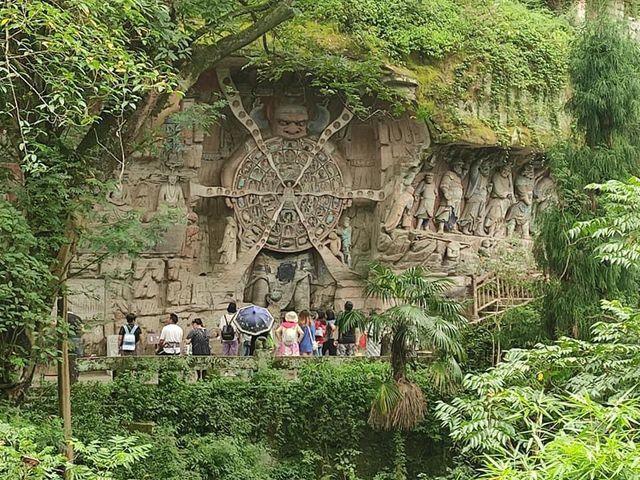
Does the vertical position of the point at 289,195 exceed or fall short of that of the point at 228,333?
it exceeds it

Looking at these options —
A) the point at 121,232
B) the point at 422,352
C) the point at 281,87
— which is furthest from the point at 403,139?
the point at 121,232

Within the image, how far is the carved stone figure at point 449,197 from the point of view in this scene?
20.2m

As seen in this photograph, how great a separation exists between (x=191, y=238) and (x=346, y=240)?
3.11 meters

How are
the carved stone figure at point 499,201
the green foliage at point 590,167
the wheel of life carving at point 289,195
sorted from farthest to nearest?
1. the carved stone figure at point 499,201
2. the wheel of life carving at point 289,195
3. the green foliage at point 590,167

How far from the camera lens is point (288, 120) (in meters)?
19.3

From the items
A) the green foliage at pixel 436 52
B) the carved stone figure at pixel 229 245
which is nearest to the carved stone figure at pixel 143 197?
the carved stone figure at pixel 229 245

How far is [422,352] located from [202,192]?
19.9 feet

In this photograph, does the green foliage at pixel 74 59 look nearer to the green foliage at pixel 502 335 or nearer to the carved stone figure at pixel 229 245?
the green foliage at pixel 502 335

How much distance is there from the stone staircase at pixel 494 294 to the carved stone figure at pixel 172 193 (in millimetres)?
5870

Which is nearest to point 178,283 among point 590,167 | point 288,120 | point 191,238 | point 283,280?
point 191,238

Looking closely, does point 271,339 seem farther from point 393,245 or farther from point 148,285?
point 393,245

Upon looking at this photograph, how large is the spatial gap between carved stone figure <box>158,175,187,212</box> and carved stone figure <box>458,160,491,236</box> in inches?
229

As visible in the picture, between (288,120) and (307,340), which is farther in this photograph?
(288,120)

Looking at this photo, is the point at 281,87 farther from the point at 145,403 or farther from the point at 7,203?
the point at 7,203
